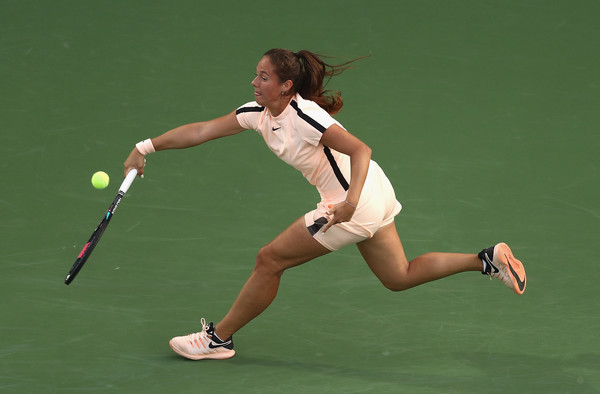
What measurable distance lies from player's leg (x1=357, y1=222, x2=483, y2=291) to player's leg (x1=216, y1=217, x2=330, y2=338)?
0.28 metres

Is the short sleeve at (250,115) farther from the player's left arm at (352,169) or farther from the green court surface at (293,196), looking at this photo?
the green court surface at (293,196)

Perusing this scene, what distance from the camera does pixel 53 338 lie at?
5445mm

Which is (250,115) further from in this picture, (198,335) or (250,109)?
(198,335)

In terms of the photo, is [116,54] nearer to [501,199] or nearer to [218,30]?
[218,30]

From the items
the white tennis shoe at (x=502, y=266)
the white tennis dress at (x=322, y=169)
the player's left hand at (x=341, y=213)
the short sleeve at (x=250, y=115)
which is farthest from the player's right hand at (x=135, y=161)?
the white tennis shoe at (x=502, y=266)

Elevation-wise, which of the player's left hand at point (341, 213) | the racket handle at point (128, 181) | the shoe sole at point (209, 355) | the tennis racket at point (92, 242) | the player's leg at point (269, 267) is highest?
the racket handle at point (128, 181)

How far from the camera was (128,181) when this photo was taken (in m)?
5.23

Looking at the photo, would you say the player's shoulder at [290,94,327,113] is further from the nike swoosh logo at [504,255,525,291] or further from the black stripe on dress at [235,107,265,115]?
the nike swoosh logo at [504,255,525,291]

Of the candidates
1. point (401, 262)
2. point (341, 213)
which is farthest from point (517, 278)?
point (341, 213)

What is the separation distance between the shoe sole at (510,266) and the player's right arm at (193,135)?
1485 mm

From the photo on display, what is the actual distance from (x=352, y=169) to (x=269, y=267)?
75cm

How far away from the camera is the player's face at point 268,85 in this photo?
16.3 ft

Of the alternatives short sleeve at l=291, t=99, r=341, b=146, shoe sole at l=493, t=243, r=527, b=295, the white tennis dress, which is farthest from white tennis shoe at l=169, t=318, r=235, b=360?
shoe sole at l=493, t=243, r=527, b=295

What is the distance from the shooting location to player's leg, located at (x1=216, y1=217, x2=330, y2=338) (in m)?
5.06
